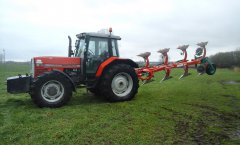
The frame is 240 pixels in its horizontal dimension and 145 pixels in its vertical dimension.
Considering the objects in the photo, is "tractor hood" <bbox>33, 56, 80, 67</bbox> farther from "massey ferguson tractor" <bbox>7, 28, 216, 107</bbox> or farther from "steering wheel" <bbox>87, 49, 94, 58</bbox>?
"steering wheel" <bbox>87, 49, 94, 58</bbox>

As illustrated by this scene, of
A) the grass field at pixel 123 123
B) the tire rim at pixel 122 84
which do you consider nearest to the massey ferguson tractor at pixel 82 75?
the tire rim at pixel 122 84

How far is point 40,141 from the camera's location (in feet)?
16.1

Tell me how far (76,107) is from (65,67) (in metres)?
1.43

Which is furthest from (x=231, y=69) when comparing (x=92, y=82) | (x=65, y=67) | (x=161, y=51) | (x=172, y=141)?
(x=172, y=141)

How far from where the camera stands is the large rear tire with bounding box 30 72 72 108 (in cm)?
764

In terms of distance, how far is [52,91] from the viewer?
7.93 meters

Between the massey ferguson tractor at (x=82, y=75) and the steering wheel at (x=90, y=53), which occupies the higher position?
the steering wheel at (x=90, y=53)

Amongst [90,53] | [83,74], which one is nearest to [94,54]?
[90,53]

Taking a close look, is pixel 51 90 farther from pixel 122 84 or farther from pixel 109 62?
pixel 122 84

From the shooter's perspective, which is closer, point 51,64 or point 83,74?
point 51,64

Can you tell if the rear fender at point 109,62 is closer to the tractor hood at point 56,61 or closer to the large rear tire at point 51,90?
the tractor hood at point 56,61

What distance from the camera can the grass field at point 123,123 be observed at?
5.09 metres

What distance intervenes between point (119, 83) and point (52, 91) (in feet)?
7.54

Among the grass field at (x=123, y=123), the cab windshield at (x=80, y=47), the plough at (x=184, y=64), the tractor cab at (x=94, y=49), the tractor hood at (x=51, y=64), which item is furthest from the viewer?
the plough at (x=184, y=64)
